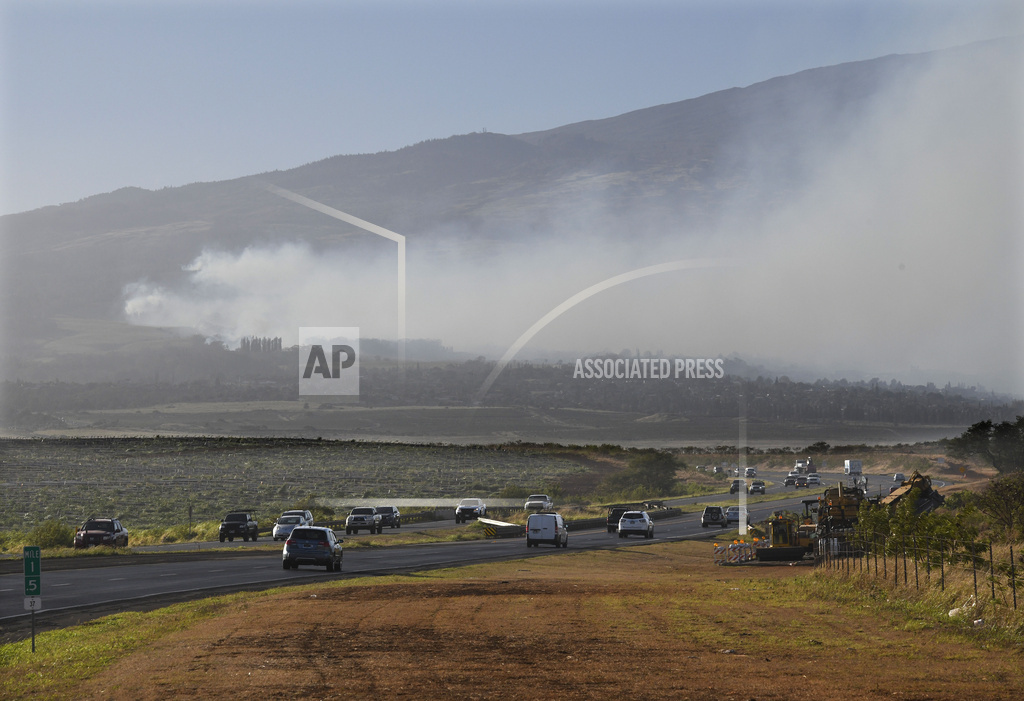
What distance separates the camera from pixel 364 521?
68875 millimetres

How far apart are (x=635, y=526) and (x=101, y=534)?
Result: 1273 inches

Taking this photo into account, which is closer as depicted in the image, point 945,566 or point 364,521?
point 945,566

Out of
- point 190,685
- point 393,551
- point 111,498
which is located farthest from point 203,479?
point 190,685

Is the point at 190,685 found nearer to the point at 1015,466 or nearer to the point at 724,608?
the point at 724,608

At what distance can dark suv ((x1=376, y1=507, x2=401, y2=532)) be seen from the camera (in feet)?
238

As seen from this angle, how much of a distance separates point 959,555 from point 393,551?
34.3m

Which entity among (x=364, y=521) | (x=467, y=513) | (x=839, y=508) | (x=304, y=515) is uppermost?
(x=839, y=508)

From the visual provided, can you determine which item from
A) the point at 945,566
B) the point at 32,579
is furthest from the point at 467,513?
the point at 32,579

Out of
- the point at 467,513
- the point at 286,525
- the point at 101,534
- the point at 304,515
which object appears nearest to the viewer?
the point at 101,534

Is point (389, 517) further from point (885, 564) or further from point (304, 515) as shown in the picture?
point (885, 564)

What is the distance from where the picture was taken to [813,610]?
26.2m

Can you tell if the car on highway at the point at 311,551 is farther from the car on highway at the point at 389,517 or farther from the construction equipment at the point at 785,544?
the car on highway at the point at 389,517

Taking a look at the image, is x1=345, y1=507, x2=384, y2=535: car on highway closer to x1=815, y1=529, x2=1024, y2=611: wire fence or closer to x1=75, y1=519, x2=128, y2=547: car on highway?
x1=75, y1=519, x2=128, y2=547: car on highway

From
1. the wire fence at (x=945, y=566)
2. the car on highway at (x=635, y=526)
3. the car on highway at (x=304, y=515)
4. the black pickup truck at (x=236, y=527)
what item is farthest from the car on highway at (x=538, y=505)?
the wire fence at (x=945, y=566)
